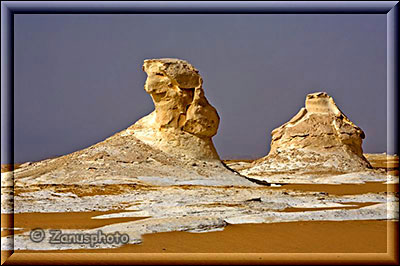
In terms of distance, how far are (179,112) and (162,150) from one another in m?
2.49

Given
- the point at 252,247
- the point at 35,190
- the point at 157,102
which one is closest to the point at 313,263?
the point at 252,247

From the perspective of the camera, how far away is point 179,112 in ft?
91.9

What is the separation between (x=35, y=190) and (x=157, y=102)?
10738 mm

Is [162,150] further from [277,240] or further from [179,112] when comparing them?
[277,240]

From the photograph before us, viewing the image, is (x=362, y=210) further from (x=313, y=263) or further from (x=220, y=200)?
(x=313, y=263)

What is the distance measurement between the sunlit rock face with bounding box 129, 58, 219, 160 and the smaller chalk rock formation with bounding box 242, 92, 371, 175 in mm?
14828

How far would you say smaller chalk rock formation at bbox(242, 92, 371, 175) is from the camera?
42406mm

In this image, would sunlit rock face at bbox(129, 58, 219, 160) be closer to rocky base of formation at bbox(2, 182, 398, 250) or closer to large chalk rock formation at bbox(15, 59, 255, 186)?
large chalk rock formation at bbox(15, 59, 255, 186)

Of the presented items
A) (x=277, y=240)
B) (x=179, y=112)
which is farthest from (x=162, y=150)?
(x=277, y=240)

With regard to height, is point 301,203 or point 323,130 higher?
point 323,130

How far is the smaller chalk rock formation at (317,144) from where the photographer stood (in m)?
42.4

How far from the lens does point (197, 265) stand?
682 centimetres

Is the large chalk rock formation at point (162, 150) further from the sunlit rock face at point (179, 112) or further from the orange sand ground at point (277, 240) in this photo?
the orange sand ground at point (277, 240)

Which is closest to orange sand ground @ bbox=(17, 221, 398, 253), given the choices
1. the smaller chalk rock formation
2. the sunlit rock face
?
the sunlit rock face
